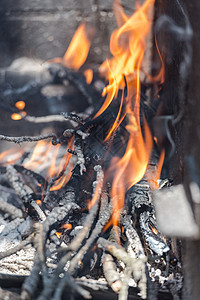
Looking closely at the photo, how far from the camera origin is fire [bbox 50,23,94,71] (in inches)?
91.0

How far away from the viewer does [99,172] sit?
4.55 feet

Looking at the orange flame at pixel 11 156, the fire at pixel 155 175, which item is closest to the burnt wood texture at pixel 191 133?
the fire at pixel 155 175

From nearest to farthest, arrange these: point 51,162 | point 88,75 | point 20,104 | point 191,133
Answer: point 191,133
point 51,162
point 20,104
point 88,75

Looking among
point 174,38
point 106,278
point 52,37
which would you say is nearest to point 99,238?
point 106,278

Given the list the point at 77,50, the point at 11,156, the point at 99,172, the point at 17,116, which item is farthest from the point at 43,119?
the point at 99,172

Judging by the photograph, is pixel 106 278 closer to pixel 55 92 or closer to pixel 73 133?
pixel 73 133

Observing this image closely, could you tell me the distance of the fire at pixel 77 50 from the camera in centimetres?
231

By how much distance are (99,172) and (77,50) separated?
1.40 metres

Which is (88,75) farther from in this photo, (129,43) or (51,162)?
(51,162)

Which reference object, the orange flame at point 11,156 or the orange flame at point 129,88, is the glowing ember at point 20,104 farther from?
the orange flame at point 129,88

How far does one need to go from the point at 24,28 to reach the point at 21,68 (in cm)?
31

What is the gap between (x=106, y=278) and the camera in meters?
1.02

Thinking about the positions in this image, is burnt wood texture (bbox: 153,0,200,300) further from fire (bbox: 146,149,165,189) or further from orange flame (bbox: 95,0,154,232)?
orange flame (bbox: 95,0,154,232)

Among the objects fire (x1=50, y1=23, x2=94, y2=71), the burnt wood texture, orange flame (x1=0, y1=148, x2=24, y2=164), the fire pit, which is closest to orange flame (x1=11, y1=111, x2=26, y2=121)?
the fire pit
